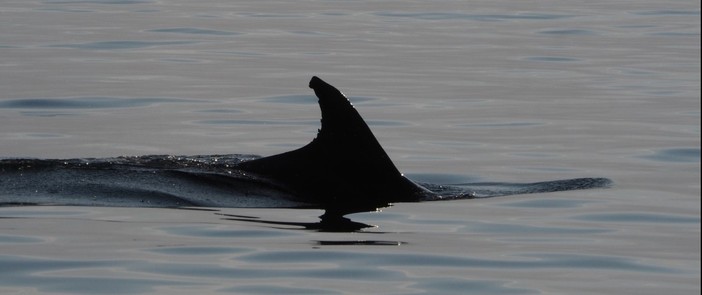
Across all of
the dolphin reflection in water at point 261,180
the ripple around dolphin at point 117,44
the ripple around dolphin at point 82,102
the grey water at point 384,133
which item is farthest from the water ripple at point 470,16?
the dolphin reflection in water at point 261,180

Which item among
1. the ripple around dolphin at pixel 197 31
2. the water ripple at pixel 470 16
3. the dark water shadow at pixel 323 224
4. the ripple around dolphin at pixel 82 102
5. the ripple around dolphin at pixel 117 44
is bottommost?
the dark water shadow at pixel 323 224

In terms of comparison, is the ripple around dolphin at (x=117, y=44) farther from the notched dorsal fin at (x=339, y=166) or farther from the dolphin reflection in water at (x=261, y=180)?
the notched dorsal fin at (x=339, y=166)

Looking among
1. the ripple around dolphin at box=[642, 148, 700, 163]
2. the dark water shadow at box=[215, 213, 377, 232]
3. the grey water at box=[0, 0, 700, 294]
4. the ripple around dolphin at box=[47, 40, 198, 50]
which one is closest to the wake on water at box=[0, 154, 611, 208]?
the grey water at box=[0, 0, 700, 294]

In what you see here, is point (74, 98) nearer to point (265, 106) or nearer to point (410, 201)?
point (265, 106)

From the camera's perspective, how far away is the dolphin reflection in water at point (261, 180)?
11516mm

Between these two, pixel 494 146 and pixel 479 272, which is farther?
pixel 494 146

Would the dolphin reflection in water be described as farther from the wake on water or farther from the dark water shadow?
the dark water shadow

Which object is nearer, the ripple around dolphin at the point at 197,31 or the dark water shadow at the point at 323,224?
the dark water shadow at the point at 323,224

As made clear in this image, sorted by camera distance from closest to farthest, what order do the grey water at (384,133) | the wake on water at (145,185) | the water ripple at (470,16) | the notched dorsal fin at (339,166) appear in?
the grey water at (384,133) → the wake on water at (145,185) → the notched dorsal fin at (339,166) → the water ripple at (470,16)

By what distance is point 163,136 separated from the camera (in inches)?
658

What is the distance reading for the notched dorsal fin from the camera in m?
11.7

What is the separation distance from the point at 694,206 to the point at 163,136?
620 centimetres

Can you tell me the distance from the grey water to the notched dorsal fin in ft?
1.61

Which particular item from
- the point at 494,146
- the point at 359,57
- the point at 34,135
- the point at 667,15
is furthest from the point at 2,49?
the point at 667,15
